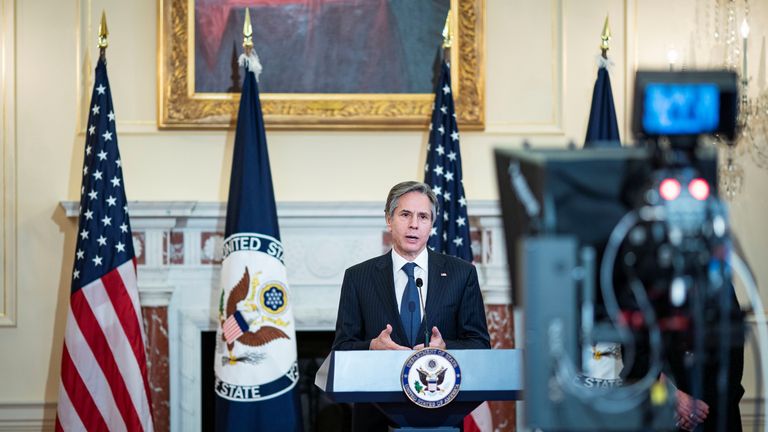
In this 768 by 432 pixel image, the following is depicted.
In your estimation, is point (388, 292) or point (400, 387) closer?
point (400, 387)

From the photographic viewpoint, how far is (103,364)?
5.25 meters

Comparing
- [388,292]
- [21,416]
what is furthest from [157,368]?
[388,292]

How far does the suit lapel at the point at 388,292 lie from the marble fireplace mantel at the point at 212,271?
66.6 inches

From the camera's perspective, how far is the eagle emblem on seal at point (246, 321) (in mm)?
5234

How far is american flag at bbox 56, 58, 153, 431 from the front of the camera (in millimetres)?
5230

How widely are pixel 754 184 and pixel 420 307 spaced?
3.02 metres

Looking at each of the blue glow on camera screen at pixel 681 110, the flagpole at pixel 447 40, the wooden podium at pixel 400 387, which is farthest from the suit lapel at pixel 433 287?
the flagpole at pixel 447 40

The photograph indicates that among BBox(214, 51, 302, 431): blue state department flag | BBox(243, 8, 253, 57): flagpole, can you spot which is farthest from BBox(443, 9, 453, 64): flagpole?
BBox(214, 51, 302, 431): blue state department flag

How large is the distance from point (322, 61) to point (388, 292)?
2303 millimetres

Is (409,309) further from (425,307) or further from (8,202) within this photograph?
(8,202)

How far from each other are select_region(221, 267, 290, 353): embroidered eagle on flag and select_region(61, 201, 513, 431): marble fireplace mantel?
0.52 metres

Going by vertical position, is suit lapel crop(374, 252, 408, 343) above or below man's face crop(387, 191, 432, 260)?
below

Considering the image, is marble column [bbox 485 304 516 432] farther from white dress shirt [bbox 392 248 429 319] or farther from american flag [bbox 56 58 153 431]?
american flag [bbox 56 58 153 431]

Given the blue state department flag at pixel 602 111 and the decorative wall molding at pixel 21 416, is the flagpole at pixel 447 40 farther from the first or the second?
the decorative wall molding at pixel 21 416
